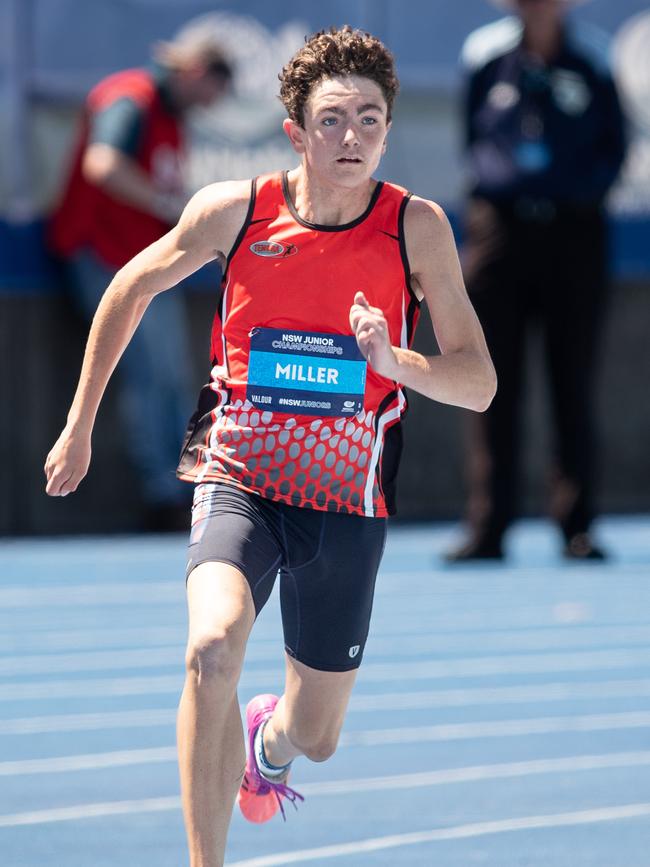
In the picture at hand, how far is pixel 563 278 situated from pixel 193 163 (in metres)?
3.23

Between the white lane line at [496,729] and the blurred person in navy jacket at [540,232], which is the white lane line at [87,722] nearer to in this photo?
the white lane line at [496,729]

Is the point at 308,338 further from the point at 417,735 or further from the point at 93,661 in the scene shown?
the point at 93,661

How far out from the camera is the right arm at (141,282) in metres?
4.39

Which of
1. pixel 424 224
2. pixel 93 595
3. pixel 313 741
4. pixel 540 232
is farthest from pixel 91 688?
pixel 540 232

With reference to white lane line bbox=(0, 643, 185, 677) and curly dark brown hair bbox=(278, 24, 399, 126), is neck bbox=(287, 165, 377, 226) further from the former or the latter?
white lane line bbox=(0, 643, 185, 677)

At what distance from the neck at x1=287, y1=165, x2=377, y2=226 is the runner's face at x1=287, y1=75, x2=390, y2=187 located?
58mm

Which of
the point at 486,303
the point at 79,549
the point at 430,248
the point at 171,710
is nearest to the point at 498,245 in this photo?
the point at 486,303

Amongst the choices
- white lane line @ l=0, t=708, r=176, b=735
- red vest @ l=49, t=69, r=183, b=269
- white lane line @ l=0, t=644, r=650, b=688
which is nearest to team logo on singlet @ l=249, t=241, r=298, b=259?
white lane line @ l=0, t=708, r=176, b=735

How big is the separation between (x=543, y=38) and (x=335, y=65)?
5.08 m

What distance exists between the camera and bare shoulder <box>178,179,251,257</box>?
14.4 feet

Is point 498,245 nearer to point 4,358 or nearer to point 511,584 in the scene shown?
point 511,584

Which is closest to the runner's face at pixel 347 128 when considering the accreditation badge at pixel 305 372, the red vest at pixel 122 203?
the accreditation badge at pixel 305 372

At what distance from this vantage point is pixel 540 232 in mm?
9383

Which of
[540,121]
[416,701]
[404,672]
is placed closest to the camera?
[416,701]
